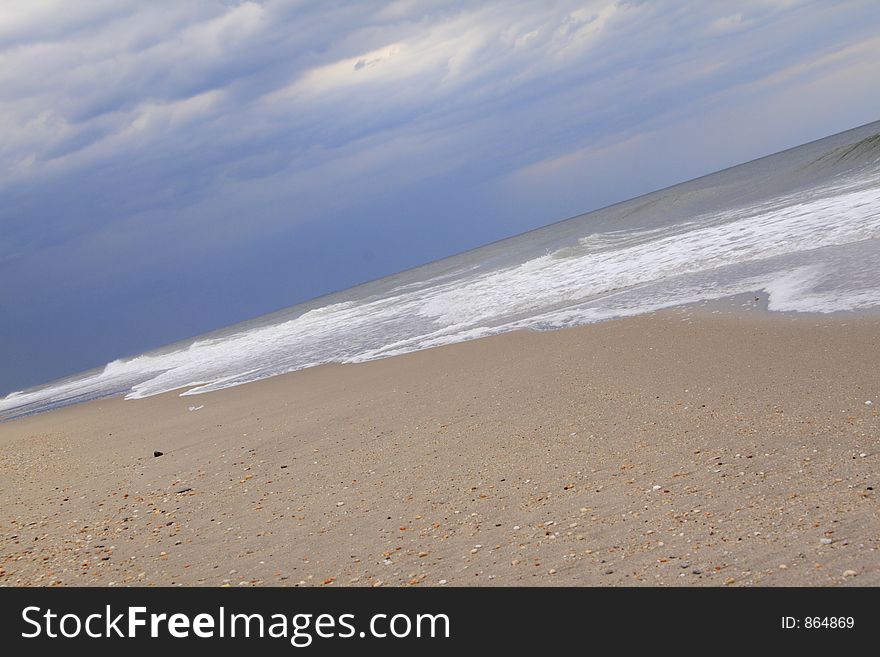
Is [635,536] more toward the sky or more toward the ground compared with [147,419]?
more toward the ground

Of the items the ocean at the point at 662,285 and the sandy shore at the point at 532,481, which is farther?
the ocean at the point at 662,285

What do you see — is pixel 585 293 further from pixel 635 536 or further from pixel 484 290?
pixel 635 536

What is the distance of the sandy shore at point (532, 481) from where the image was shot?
384 centimetres

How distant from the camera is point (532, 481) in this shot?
17.0 feet

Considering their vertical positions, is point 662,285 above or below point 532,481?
above

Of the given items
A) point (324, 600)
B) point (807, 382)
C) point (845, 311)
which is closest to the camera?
point (324, 600)

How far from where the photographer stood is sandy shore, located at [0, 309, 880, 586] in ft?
12.6

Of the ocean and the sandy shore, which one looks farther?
the ocean

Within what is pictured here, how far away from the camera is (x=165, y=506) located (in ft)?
21.1

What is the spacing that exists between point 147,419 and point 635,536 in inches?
428

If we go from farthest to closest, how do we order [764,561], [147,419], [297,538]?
[147,419] → [297,538] → [764,561]

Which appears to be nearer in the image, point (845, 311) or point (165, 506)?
point (165, 506)

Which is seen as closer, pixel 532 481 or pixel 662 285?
pixel 532 481

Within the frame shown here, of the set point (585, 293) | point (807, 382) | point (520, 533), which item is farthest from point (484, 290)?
point (520, 533)
